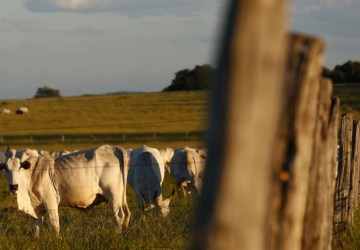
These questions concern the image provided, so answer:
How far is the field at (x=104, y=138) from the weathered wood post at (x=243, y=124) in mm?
188

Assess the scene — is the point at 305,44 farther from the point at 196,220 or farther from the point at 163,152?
the point at 163,152

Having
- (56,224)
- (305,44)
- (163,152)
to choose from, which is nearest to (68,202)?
(56,224)

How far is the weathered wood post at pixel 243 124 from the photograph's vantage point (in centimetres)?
243

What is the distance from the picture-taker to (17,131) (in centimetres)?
5866

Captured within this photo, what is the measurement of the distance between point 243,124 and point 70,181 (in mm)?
11168

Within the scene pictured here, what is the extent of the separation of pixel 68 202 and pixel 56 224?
6.30ft

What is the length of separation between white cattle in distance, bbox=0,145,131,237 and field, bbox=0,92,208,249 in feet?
0.79

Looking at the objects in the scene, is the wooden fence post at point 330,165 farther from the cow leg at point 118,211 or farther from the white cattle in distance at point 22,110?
the white cattle in distance at point 22,110

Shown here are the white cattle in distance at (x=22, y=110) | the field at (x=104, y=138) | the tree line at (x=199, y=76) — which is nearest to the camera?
the field at (x=104, y=138)

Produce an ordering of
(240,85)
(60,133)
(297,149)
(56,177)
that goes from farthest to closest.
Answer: (60,133)
(56,177)
(297,149)
(240,85)

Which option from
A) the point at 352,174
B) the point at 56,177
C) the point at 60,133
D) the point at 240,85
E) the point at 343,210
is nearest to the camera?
the point at 240,85

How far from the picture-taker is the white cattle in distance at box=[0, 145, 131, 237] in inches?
498

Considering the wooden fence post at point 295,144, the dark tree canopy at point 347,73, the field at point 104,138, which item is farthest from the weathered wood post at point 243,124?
the dark tree canopy at point 347,73

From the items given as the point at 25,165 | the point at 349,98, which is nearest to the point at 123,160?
the point at 25,165
